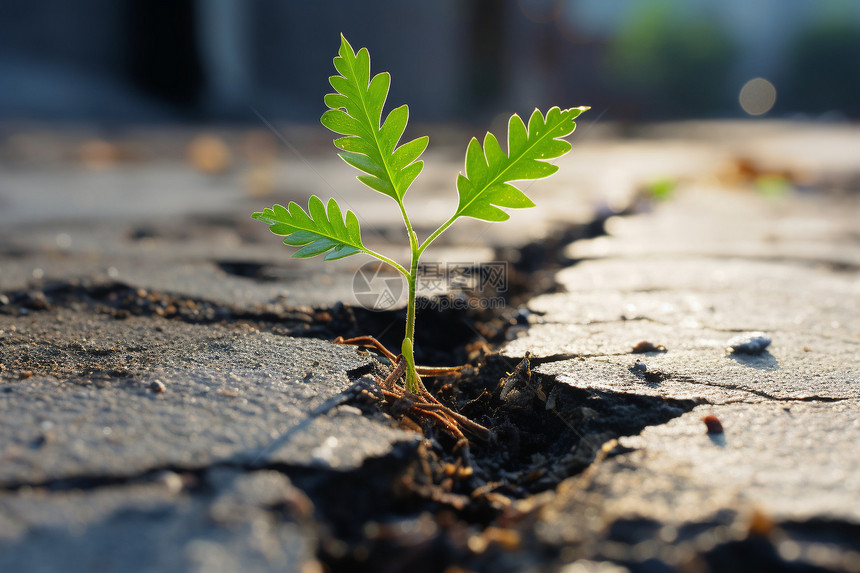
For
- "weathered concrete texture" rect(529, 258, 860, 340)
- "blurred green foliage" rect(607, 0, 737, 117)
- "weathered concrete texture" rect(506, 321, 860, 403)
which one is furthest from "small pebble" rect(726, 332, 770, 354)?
"blurred green foliage" rect(607, 0, 737, 117)

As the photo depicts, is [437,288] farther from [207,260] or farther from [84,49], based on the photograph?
[84,49]

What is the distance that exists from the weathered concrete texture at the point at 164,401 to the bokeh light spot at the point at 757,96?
126 ft

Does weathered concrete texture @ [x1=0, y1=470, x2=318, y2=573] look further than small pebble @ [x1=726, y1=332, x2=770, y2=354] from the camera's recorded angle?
No

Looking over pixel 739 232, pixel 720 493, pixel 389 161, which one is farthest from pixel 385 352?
pixel 739 232

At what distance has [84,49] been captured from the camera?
37.8ft

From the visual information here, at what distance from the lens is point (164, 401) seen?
90cm

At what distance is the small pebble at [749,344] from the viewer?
118 centimetres

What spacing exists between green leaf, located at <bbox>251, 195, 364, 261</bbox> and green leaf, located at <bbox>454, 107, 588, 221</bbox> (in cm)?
16

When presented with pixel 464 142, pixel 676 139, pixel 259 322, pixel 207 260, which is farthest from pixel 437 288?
pixel 676 139

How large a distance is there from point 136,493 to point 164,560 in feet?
0.39

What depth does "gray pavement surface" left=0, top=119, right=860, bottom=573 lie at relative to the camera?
2.12 feet

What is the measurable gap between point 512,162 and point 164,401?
59 cm

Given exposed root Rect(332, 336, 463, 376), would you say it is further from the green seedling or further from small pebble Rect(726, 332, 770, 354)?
small pebble Rect(726, 332, 770, 354)

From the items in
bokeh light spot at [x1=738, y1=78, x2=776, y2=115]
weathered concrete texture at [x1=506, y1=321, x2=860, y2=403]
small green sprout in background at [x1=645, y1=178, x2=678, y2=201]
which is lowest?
weathered concrete texture at [x1=506, y1=321, x2=860, y2=403]
